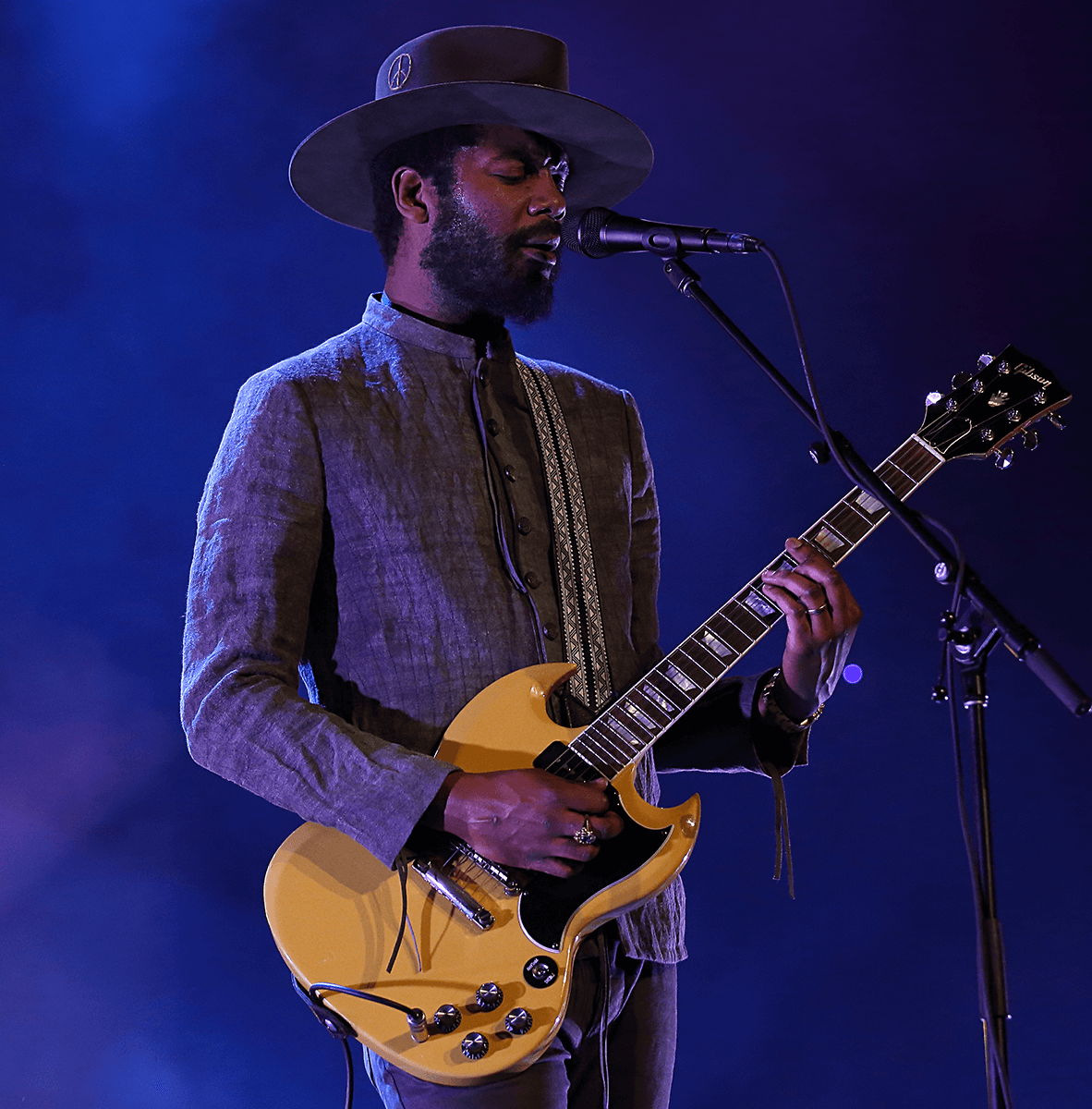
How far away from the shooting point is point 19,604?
126 inches

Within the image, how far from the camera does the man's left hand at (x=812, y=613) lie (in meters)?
1.94

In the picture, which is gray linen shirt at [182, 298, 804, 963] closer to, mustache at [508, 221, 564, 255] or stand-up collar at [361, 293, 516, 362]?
stand-up collar at [361, 293, 516, 362]

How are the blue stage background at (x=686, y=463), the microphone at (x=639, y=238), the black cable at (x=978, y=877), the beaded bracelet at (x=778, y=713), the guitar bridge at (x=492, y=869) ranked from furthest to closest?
1. the blue stage background at (x=686, y=463)
2. the beaded bracelet at (x=778, y=713)
3. the microphone at (x=639, y=238)
4. the guitar bridge at (x=492, y=869)
5. the black cable at (x=978, y=877)

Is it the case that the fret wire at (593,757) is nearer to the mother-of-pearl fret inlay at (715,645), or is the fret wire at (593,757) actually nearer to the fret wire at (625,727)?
the fret wire at (625,727)

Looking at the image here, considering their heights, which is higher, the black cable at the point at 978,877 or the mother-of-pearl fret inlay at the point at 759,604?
the mother-of-pearl fret inlay at the point at 759,604

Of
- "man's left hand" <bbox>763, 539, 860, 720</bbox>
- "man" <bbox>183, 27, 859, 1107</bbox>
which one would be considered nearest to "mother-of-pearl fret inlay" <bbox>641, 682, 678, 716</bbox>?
"man" <bbox>183, 27, 859, 1107</bbox>

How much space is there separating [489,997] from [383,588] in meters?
0.65

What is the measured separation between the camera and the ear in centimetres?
229

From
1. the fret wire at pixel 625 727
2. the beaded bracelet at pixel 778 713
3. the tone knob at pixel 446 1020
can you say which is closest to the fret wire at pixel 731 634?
the beaded bracelet at pixel 778 713

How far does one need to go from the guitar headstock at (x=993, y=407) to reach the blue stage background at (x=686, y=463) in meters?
1.34

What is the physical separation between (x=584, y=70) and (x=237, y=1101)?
2940 mm

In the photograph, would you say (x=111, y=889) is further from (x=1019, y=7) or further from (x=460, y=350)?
(x=1019, y=7)

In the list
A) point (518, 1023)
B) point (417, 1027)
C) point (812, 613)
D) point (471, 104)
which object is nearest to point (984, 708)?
point (812, 613)

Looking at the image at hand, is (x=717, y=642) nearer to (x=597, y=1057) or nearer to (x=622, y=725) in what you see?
(x=622, y=725)
